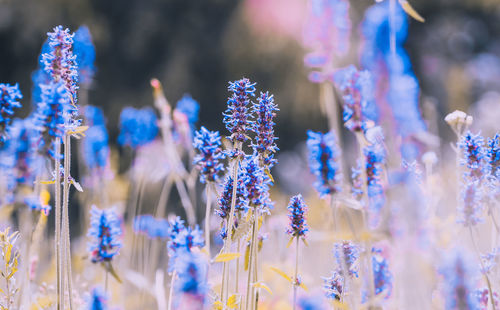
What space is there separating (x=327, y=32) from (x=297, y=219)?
848 millimetres

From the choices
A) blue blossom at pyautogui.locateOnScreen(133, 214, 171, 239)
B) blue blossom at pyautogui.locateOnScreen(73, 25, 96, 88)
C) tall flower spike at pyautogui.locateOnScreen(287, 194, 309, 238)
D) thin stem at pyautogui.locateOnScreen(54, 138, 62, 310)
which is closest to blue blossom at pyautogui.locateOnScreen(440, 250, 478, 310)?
tall flower spike at pyautogui.locateOnScreen(287, 194, 309, 238)

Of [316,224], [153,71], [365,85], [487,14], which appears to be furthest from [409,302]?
[487,14]

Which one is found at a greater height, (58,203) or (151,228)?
(151,228)

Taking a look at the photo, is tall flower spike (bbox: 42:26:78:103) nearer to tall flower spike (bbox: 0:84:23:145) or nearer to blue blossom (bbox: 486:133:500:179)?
tall flower spike (bbox: 0:84:23:145)

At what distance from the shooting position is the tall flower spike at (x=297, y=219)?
58.0 inches

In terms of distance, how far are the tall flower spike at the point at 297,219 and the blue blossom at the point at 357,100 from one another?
0.30 meters

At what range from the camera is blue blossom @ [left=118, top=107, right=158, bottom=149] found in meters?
3.38

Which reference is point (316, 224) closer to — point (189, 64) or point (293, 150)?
point (293, 150)

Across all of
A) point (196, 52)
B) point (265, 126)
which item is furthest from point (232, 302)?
point (196, 52)

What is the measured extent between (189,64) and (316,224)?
6376mm

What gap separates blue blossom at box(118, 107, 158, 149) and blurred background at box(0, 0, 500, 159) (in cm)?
584

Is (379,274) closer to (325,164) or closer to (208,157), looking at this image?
(325,164)

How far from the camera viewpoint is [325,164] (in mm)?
1391

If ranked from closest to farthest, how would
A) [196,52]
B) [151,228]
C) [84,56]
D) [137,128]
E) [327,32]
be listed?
[327,32] < [84,56] < [151,228] < [137,128] < [196,52]
